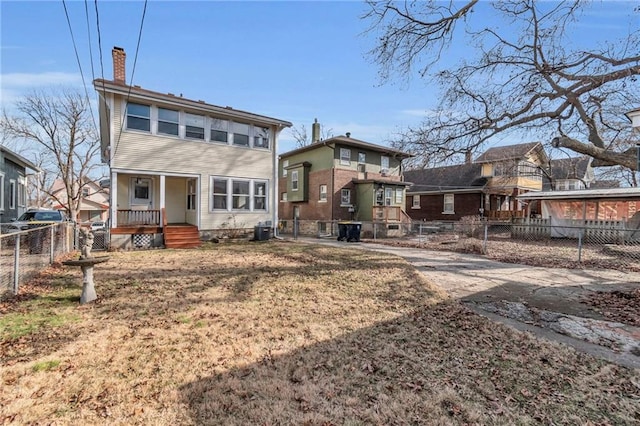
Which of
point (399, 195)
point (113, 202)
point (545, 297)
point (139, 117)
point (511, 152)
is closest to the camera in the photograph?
point (545, 297)

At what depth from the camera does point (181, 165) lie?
46.6ft

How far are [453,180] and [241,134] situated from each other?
22114 millimetres

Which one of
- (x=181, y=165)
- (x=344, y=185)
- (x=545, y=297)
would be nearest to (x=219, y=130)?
(x=181, y=165)

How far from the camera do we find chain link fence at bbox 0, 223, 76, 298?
5906 millimetres

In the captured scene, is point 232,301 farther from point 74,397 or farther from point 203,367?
point 74,397

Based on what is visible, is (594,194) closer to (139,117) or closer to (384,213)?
(384,213)

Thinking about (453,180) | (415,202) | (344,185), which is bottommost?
(415,202)

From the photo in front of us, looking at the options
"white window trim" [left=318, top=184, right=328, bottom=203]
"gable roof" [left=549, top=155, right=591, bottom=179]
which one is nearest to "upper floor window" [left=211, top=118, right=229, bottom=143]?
"white window trim" [left=318, top=184, right=328, bottom=203]

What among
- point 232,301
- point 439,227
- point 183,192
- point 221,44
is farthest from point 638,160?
point 439,227

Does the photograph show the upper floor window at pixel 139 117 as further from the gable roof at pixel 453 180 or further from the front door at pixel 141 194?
the gable roof at pixel 453 180

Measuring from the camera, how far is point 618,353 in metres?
3.94

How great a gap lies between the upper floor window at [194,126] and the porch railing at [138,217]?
375 cm

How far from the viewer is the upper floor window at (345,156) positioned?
940 inches

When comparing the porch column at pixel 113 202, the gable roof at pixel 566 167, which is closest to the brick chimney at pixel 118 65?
the porch column at pixel 113 202
